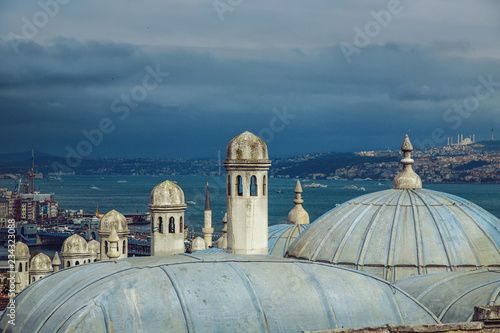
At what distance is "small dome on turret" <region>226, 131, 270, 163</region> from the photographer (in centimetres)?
1872

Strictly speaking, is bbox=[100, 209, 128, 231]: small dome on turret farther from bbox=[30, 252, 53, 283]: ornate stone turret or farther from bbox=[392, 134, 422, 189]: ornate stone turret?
bbox=[392, 134, 422, 189]: ornate stone turret

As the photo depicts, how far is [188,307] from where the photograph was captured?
40.7 ft

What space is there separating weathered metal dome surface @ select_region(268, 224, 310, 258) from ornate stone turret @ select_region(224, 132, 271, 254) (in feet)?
21.6

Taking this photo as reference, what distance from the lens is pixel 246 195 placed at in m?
18.4

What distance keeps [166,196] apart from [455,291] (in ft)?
38.1

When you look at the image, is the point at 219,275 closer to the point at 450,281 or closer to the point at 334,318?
the point at 334,318

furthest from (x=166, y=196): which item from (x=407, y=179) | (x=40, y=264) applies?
(x=40, y=264)

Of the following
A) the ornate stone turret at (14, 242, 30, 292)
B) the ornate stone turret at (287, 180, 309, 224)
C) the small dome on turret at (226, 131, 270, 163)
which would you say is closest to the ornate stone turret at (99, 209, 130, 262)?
the ornate stone turret at (287, 180, 309, 224)

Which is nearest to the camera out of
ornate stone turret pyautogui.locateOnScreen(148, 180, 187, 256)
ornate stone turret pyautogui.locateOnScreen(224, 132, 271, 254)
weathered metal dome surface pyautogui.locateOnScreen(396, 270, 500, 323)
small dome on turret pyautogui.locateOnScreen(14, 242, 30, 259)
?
weathered metal dome surface pyautogui.locateOnScreen(396, 270, 500, 323)

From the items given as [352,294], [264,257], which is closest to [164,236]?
[264,257]

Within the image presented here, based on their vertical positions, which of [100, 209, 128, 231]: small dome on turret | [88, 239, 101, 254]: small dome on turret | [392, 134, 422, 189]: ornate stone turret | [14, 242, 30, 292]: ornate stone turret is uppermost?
[392, 134, 422, 189]: ornate stone turret

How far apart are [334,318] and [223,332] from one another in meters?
2.27

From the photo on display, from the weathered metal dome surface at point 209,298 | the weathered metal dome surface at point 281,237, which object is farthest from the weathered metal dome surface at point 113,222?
the weathered metal dome surface at point 209,298

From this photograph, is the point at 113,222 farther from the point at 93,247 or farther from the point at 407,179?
the point at 407,179
